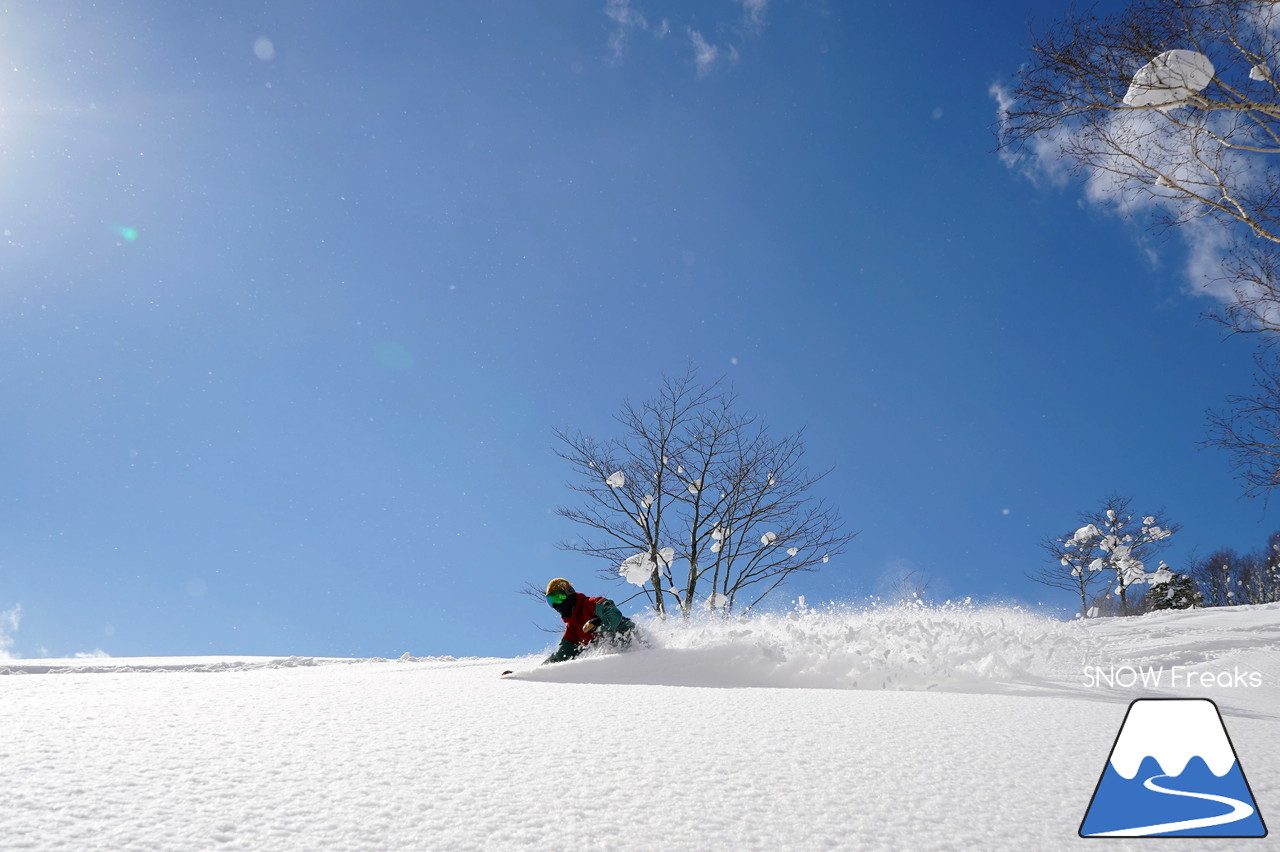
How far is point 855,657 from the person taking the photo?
4547 millimetres

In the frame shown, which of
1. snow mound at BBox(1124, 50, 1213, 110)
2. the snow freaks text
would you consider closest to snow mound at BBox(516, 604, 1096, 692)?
the snow freaks text

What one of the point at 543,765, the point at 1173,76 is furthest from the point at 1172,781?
the point at 1173,76

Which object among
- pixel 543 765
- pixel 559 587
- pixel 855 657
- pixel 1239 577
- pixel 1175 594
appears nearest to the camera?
pixel 543 765

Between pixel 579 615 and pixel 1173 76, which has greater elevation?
pixel 1173 76

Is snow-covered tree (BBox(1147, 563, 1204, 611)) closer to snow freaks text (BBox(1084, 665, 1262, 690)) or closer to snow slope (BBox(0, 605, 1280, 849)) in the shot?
snow freaks text (BBox(1084, 665, 1262, 690))

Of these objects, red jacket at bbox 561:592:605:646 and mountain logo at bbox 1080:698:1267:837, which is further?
red jacket at bbox 561:592:605:646

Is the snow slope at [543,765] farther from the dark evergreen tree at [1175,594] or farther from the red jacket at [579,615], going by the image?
the dark evergreen tree at [1175,594]

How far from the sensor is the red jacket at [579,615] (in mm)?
5582

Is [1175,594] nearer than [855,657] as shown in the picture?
No

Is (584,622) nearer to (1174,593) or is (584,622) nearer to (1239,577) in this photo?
(1174,593)

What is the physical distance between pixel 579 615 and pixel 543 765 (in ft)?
13.4

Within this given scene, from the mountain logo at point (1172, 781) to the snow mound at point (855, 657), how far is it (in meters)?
2.73

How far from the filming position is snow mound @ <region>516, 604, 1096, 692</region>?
4.35 metres

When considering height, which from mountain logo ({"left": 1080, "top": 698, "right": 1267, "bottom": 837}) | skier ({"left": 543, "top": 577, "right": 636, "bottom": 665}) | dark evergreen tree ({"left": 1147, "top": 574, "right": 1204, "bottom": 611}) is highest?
dark evergreen tree ({"left": 1147, "top": 574, "right": 1204, "bottom": 611})
